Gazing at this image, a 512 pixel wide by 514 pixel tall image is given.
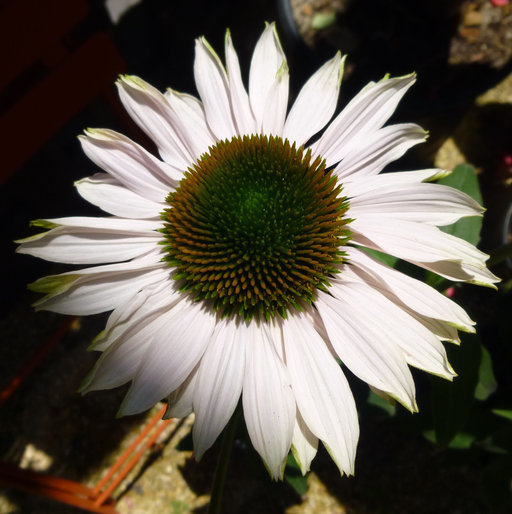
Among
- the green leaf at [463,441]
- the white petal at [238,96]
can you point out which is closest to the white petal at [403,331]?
the white petal at [238,96]

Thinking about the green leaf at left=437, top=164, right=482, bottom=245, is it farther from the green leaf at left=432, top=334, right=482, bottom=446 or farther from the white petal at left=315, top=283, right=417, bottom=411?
the white petal at left=315, top=283, right=417, bottom=411

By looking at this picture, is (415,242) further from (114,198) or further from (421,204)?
(114,198)

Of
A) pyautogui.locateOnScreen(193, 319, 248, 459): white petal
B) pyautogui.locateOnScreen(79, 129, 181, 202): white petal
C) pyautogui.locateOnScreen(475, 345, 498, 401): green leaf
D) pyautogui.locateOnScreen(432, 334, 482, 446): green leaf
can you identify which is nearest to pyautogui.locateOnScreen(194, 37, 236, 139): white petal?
pyautogui.locateOnScreen(79, 129, 181, 202): white petal

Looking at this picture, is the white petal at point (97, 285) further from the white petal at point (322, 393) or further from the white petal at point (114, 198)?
the white petal at point (322, 393)

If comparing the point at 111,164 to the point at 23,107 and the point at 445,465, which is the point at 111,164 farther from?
the point at 445,465

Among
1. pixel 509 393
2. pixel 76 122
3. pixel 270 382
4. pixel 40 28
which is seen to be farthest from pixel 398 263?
pixel 76 122

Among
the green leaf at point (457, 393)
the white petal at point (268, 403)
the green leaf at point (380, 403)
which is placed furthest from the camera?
the green leaf at point (380, 403)

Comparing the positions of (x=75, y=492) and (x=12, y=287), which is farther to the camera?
(x=12, y=287)
